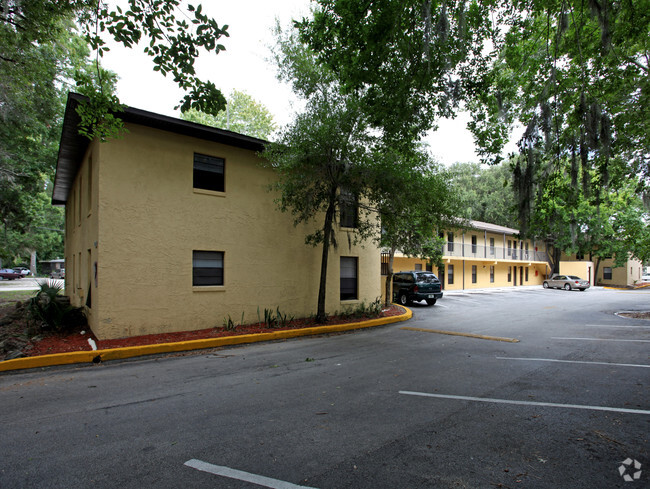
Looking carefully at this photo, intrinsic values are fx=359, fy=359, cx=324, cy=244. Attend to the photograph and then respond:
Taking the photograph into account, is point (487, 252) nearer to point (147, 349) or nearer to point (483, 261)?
point (483, 261)

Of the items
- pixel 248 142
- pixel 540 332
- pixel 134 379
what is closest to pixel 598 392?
pixel 540 332

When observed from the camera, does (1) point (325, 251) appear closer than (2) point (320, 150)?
No

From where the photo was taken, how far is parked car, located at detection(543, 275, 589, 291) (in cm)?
3488

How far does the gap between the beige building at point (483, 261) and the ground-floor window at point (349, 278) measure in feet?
44.2

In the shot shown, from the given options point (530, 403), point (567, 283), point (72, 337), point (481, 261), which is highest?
point (481, 261)

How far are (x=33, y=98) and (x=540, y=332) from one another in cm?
2115

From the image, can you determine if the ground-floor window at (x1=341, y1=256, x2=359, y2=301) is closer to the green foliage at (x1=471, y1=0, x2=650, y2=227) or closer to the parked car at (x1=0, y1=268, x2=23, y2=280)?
the green foliage at (x1=471, y1=0, x2=650, y2=227)

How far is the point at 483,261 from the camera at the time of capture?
34.9 metres

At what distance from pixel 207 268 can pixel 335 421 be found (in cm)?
734

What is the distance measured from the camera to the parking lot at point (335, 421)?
302 centimetres

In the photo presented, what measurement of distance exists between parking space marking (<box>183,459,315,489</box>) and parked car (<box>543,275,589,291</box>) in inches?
1596

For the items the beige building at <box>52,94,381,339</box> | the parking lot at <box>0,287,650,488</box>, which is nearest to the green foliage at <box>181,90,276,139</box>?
the beige building at <box>52,94,381,339</box>

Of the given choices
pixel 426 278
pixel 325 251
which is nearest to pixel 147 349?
pixel 325 251

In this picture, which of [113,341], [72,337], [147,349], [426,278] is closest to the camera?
[147,349]
